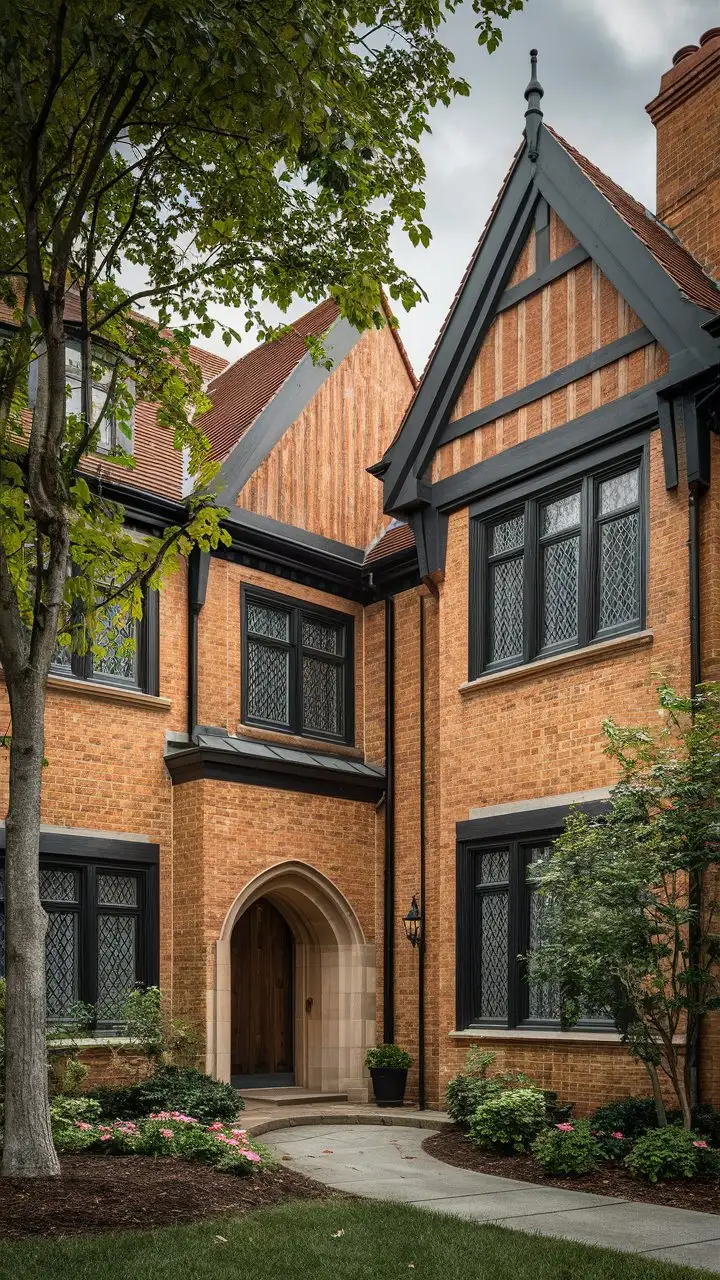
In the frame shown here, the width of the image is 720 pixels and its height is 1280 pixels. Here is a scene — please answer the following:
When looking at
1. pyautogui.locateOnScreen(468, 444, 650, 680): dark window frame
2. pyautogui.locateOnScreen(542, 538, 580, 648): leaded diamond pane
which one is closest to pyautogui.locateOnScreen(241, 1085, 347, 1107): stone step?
pyautogui.locateOnScreen(468, 444, 650, 680): dark window frame

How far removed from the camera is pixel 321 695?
18422 millimetres

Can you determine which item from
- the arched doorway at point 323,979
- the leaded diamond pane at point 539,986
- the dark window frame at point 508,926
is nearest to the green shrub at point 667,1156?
the dark window frame at point 508,926

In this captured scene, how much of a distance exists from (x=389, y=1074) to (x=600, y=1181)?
5.83 m

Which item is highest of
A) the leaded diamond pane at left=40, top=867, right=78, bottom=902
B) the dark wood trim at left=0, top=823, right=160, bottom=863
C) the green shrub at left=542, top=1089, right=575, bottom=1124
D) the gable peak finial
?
the gable peak finial

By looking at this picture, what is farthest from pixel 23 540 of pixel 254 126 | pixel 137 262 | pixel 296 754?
pixel 296 754

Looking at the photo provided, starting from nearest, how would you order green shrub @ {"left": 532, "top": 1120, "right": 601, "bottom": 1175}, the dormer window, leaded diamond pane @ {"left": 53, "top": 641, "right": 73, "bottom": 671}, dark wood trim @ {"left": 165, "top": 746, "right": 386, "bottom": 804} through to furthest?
green shrub @ {"left": 532, "top": 1120, "right": 601, "bottom": 1175} → leaded diamond pane @ {"left": 53, "top": 641, "right": 73, "bottom": 671} → dark wood trim @ {"left": 165, "top": 746, "right": 386, "bottom": 804} → the dormer window

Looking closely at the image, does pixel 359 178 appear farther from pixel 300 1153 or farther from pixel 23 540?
pixel 300 1153

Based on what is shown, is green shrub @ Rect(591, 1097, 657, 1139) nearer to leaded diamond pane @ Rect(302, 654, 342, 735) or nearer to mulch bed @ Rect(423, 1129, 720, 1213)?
mulch bed @ Rect(423, 1129, 720, 1213)

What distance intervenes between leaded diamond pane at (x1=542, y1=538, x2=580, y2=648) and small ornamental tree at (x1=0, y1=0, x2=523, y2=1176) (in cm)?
435

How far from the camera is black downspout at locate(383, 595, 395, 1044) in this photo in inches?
672

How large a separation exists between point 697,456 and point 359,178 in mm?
4705

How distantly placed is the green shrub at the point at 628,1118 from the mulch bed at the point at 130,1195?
3067 mm

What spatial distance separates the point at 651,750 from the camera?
1249 centimetres

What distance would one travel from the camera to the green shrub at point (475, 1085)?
13.2 m
